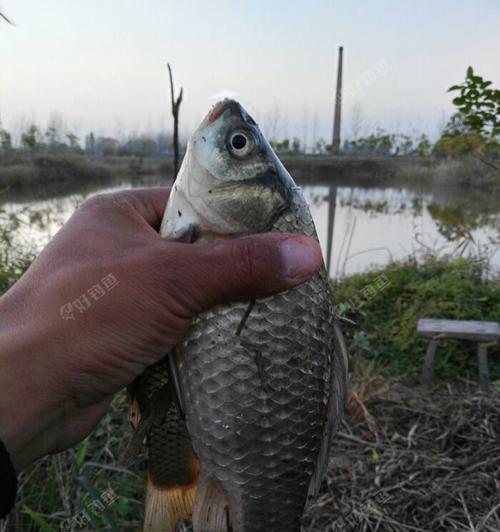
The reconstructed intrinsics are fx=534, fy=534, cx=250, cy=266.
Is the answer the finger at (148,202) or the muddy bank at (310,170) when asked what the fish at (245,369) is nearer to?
the finger at (148,202)

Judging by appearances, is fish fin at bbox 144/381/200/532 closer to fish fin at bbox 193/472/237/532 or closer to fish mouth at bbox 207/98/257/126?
fish fin at bbox 193/472/237/532

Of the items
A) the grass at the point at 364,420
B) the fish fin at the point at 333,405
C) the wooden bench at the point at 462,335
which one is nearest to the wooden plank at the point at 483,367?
the wooden bench at the point at 462,335

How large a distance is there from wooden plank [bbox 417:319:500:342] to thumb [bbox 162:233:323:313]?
4331 mm

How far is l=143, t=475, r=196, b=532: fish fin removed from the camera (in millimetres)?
1853

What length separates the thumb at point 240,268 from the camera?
5.20 feet

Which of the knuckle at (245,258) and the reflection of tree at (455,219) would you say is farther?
the reflection of tree at (455,219)

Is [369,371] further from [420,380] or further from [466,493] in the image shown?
[466,493]

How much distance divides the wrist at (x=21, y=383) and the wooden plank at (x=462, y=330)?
181 inches

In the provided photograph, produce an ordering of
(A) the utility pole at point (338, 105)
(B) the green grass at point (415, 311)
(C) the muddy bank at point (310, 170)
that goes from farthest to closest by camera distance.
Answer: (C) the muddy bank at point (310, 170), (A) the utility pole at point (338, 105), (B) the green grass at point (415, 311)

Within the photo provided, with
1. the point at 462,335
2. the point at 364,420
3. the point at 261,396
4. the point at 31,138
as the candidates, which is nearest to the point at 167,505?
the point at 261,396

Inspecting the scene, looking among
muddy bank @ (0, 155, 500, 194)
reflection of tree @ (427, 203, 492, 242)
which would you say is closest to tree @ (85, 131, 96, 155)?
muddy bank @ (0, 155, 500, 194)

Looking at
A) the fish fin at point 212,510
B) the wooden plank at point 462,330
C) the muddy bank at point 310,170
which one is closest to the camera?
the fish fin at point 212,510

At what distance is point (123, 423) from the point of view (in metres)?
4.18

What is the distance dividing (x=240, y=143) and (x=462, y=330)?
4531 mm
